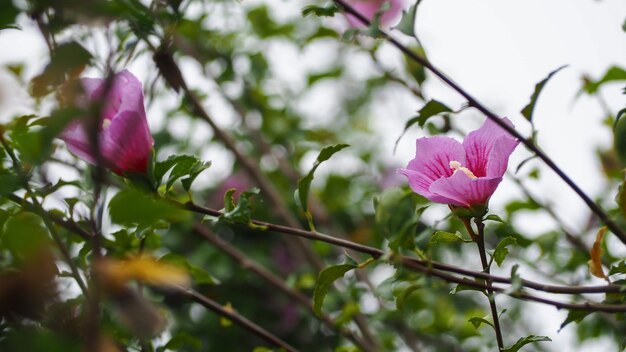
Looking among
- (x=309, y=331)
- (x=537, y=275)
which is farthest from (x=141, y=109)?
(x=309, y=331)

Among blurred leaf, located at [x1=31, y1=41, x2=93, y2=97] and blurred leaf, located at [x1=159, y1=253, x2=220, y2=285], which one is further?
blurred leaf, located at [x1=159, y1=253, x2=220, y2=285]

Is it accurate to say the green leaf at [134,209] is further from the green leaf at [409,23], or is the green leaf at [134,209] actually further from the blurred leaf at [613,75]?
the blurred leaf at [613,75]

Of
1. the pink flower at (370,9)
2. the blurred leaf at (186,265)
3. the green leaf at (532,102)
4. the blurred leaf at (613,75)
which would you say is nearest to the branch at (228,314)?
the blurred leaf at (186,265)

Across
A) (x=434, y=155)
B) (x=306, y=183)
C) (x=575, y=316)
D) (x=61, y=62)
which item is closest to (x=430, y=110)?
(x=434, y=155)

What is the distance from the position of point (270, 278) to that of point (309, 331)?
0.45 m

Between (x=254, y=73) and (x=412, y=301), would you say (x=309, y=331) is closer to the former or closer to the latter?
(x=412, y=301)

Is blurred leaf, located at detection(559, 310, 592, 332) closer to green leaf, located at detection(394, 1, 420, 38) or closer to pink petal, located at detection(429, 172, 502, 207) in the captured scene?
pink petal, located at detection(429, 172, 502, 207)

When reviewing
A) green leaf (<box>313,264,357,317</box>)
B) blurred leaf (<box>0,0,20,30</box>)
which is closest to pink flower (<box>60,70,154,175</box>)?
blurred leaf (<box>0,0,20,30</box>)

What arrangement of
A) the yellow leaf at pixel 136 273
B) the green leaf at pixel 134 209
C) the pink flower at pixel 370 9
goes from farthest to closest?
1. the pink flower at pixel 370 9
2. the green leaf at pixel 134 209
3. the yellow leaf at pixel 136 273

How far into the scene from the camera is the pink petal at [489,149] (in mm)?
641

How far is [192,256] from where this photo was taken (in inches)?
62.3

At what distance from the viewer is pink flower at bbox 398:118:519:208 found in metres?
0.64

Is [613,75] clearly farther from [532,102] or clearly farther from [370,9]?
[370,9]

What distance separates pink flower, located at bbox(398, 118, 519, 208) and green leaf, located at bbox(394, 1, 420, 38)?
114mm
